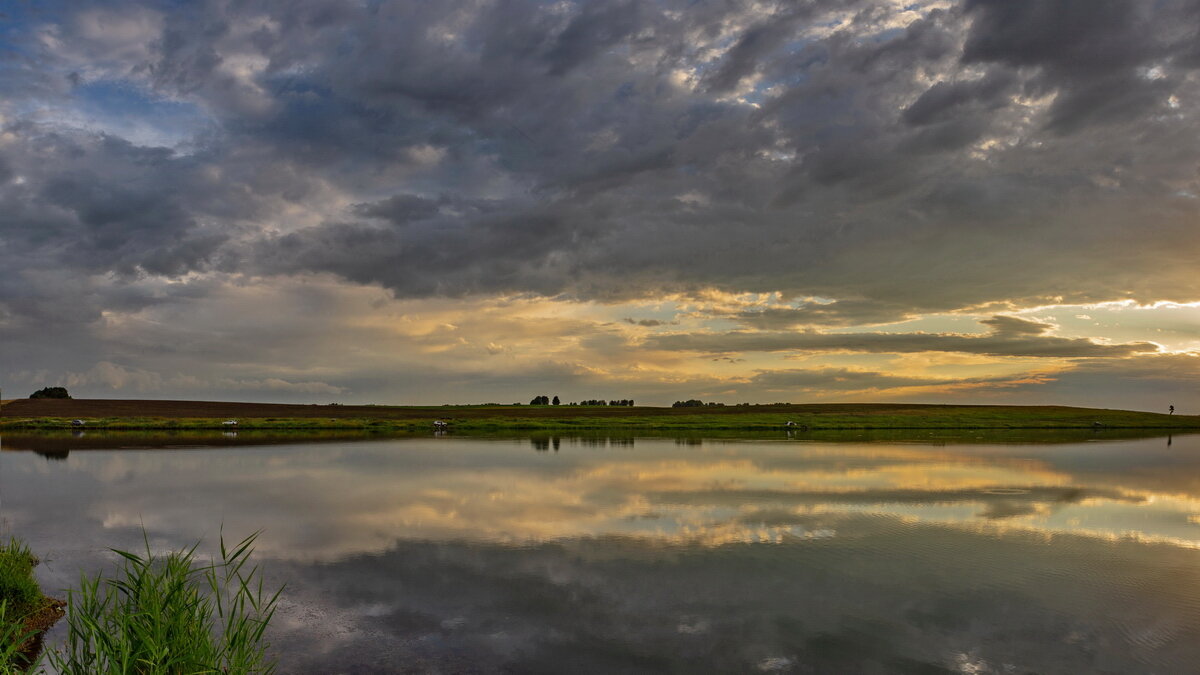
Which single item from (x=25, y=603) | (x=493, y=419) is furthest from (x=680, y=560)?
(x=493, y=419)

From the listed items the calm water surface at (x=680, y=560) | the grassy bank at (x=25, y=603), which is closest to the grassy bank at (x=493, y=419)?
the calm water surface at (x=680, y=560)

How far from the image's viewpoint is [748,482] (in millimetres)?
31031

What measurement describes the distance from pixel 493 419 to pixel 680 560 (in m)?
81.1

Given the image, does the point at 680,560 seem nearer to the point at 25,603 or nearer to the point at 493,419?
the point at 25,603

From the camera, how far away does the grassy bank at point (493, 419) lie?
83.2 meters

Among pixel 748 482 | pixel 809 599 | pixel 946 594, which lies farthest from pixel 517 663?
pixel 748 482

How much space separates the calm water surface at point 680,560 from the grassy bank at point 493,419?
169 feet

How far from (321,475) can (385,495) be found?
8751 mm

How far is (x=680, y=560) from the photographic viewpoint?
16.4 meters

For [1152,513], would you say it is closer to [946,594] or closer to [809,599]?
[946,594]

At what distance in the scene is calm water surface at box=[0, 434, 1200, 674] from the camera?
35.8 ft

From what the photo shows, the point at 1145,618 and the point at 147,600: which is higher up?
the point at 147,600

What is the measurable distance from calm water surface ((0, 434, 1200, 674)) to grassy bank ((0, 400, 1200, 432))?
5160cm

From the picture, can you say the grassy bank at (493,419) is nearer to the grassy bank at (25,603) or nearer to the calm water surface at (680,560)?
the calm water surface at (680,560)
